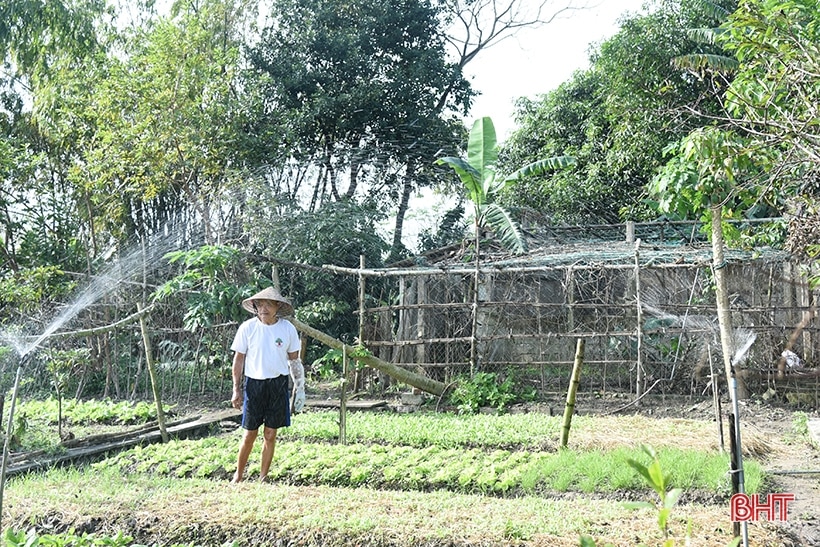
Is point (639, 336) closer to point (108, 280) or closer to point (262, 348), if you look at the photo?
point (262, 348)

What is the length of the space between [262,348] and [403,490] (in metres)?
1.72

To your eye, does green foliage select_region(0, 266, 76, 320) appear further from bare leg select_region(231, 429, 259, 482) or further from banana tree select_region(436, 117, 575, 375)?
banana tree select_region(436, 117, 575, 375)

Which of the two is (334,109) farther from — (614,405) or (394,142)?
(614,405)

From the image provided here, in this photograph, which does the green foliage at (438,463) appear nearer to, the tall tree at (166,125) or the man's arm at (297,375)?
the man's arm at (297,375)

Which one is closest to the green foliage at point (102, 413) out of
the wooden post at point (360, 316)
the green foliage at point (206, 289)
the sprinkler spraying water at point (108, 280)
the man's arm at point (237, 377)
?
the sprinkler spraying water at point (108, 280)

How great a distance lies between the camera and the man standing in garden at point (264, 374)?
684 centimetres

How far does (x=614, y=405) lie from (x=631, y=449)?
398 cm

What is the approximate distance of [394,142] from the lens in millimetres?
19625

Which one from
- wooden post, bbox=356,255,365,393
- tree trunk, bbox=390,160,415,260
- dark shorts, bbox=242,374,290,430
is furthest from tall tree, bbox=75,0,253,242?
dark shorts, bbox=242,374,290,430

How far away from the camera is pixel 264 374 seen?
22.7 ft

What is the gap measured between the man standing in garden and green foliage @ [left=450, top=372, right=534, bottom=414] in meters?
4.66

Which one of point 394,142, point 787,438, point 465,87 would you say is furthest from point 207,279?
point 465,87

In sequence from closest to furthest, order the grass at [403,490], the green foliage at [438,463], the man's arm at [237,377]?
the grass at [403,490] < the green foliage at [438,463] < the man's arm at [237,377]

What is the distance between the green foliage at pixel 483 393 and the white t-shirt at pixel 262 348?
4707 mm
